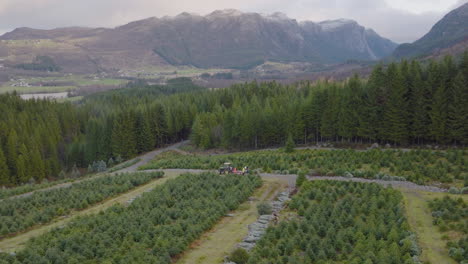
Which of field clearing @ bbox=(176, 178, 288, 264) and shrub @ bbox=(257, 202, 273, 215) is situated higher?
shrub @ bbox=(257, 202, 273, 215)

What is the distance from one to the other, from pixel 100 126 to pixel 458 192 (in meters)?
79.4

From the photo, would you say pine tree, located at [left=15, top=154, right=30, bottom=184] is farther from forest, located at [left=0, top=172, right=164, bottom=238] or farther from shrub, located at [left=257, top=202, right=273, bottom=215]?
shrub, located at [left=257, top=202, right=273, bottom=215]

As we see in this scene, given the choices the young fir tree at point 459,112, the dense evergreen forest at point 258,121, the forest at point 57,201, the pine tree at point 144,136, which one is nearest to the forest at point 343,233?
the forest at point 57,201

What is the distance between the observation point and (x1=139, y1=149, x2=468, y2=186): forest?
130 ft

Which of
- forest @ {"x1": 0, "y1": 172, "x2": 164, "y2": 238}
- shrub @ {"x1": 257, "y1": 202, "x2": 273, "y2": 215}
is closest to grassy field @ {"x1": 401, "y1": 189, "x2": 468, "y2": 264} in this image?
shrub @ {"x1": 257, "y1": 202, "x2": 273, "y2": 215}

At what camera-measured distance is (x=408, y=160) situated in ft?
148

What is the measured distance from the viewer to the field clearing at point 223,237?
78.4 feet

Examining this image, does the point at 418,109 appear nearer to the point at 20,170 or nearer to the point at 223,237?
the point at 223,237

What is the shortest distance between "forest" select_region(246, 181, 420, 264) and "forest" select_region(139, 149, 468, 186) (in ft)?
29.9

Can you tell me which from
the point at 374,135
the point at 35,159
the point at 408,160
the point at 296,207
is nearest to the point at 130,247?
the point at 296,207

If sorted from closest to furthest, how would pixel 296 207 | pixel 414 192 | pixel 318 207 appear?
pixel 318 207 < pixel 296 207 < pixel 414 192

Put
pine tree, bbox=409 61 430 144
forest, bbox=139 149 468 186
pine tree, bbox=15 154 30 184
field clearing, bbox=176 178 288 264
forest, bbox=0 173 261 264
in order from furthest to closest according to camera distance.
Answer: pine tree, bbox=15 154 30 184 < pine tree, bbox=409 61 430 144 < forest, bbox=139 149 468 186 < field clearing, bbox=176 178 288 264 < forest, bbox=0 173 261 264

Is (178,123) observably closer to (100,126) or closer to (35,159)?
(100,126)

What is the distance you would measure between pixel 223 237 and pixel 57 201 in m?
21.9
